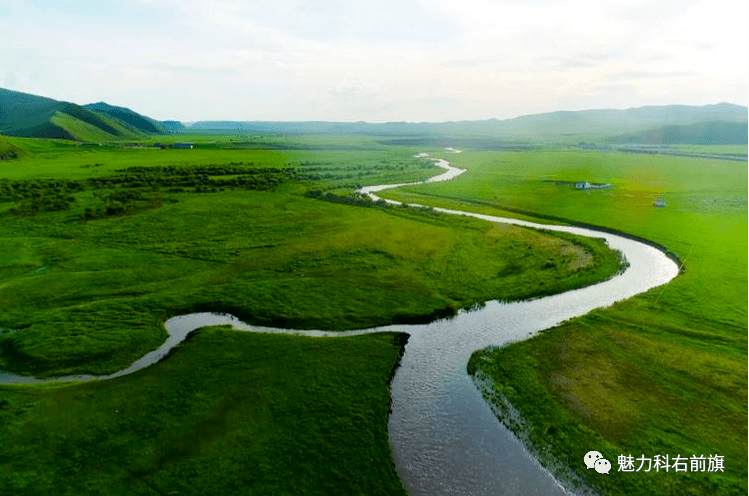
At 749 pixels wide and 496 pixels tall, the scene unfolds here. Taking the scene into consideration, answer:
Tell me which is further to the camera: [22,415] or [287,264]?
[287,264]

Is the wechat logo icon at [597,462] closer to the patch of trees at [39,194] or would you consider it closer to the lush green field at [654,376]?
the lush green field at [654,376]

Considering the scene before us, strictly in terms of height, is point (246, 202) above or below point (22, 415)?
above

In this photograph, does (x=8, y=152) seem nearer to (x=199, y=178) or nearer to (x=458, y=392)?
(x=199, y=178)

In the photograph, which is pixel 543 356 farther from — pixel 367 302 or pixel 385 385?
pixel 367 302

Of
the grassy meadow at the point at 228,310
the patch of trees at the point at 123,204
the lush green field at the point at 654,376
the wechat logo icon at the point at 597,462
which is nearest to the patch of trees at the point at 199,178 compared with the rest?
the patch of trees at the point at 123,204

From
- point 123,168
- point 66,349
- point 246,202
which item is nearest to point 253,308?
point 66,349

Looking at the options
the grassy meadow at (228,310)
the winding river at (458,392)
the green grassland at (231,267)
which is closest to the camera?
the winding river at (458,392)
